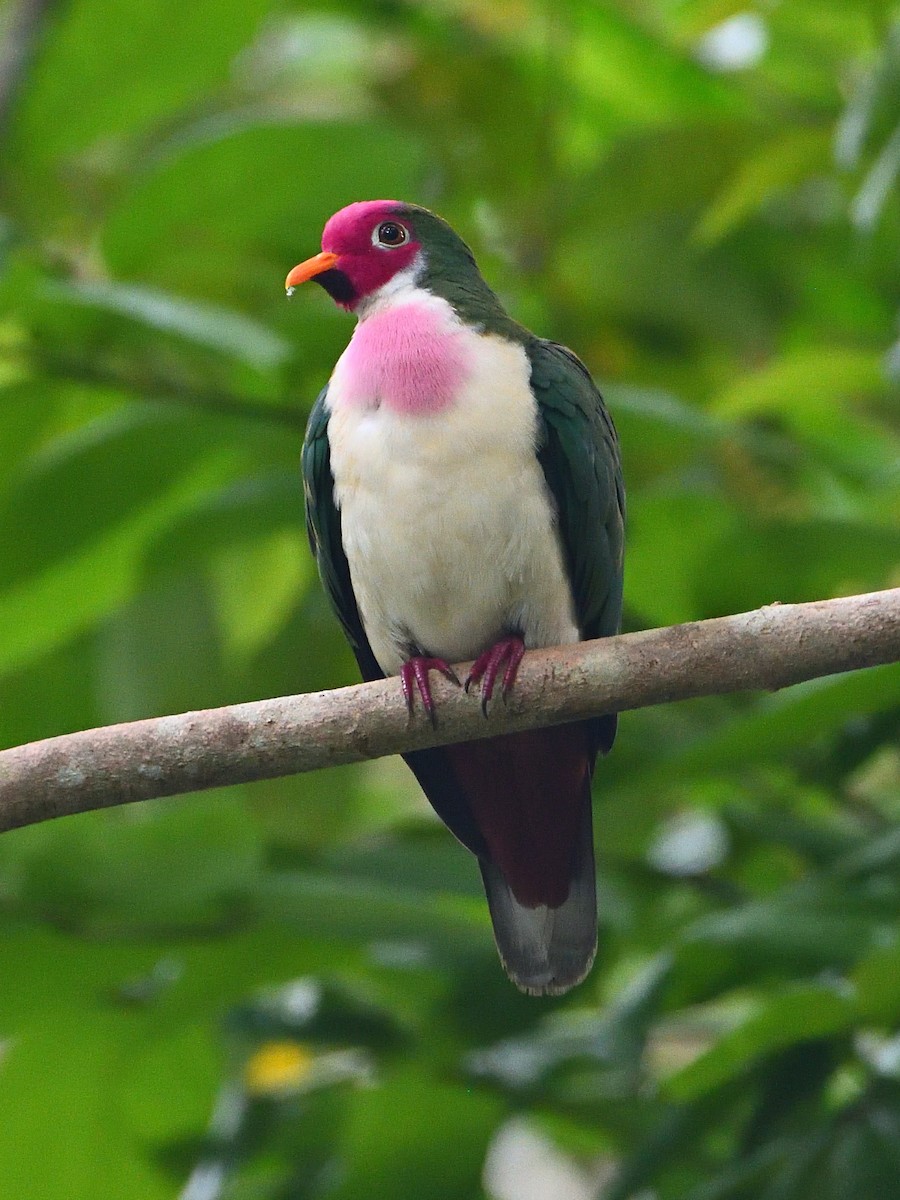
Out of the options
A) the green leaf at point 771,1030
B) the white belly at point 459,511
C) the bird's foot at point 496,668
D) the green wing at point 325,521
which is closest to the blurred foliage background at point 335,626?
the green leaf at point 771,1030

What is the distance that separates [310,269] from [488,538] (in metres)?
0.67

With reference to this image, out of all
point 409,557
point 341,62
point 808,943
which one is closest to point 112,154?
point 341,62

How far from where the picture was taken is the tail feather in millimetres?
2885

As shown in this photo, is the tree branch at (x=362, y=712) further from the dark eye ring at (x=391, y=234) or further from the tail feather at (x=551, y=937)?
the dark eye ring at (x=391, y=234)

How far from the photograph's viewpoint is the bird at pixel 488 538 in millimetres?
2852

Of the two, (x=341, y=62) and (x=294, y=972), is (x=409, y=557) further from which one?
(x=341, y=62)

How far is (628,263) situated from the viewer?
372cm

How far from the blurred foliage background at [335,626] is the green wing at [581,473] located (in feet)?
0.63

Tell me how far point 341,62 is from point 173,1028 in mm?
3111

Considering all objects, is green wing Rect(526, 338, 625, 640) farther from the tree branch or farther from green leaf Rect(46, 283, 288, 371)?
the tree branch

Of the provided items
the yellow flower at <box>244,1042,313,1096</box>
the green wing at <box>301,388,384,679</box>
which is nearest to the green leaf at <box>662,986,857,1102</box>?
the yellow flower at <box>244,1042,313,1096</box>

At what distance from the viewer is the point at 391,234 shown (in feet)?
10.5

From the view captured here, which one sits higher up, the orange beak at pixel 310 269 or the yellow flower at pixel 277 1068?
the orange beak at pixel 310 269

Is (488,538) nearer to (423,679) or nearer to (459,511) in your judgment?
(459,511)
